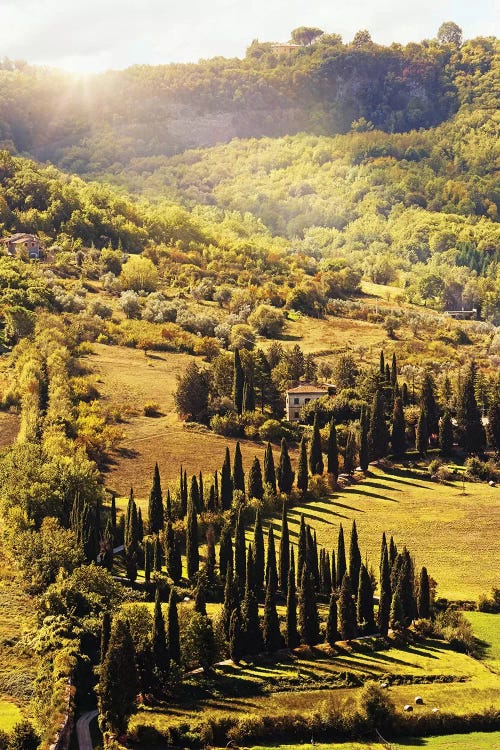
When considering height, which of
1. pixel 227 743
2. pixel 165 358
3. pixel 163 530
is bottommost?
pixel 227 743

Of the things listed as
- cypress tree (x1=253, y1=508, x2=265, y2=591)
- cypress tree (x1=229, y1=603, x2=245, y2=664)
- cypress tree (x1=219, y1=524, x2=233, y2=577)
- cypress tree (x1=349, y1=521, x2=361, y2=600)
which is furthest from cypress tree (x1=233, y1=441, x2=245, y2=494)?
cypress tree (x1=229, y1=603, x2=245, y2=664)

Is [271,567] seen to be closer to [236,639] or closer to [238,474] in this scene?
[236,639]

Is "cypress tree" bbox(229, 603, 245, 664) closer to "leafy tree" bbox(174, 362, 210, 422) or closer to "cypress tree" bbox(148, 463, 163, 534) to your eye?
"cypress tree" bbox(148, 463, 163, 534)

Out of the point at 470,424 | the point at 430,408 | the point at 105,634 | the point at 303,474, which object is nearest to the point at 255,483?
the point at 303,474

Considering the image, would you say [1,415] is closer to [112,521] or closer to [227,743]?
[112,521]

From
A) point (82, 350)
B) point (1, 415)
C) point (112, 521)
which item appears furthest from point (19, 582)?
point (82, 350)

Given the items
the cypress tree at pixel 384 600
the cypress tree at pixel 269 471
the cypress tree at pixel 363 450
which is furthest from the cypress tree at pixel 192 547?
the cypress tree at pixel 363 450

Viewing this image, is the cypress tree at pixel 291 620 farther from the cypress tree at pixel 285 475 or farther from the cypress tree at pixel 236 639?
the cypress tree at pixel 285 475
